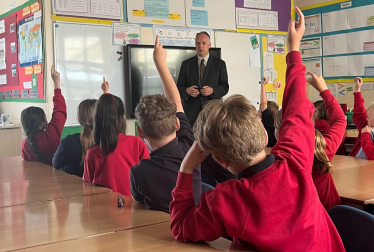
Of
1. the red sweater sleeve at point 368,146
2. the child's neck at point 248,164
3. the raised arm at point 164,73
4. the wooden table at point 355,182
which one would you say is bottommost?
the wooden table at point 355,182

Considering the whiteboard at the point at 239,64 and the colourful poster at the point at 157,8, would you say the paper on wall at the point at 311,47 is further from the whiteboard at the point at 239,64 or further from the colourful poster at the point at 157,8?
the colourful poster at the point at 157,8

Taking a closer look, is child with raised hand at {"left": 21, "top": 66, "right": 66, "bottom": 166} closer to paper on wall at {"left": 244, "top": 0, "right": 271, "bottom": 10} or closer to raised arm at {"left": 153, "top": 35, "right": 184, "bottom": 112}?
raised arm at {"left": 153, "top": 35, "right": 184, "bottom": 112}

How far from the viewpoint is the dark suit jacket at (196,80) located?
528 cm

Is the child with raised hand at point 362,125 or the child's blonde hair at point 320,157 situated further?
the child with raised hand at point 362,125

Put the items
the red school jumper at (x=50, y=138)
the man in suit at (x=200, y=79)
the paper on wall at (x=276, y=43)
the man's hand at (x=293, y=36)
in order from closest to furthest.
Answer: the man's hand at (x=293, y=36) < the red school jumper at (x=50, y=138) < the man in suit at (x=200, y=79) < the paper on wall at (x=276, y=43)

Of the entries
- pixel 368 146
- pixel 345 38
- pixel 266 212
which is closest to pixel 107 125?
pixel 266 212

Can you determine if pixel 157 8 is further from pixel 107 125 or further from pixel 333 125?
pixel 333 125

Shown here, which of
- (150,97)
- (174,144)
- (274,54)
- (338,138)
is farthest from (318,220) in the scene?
(274,54)

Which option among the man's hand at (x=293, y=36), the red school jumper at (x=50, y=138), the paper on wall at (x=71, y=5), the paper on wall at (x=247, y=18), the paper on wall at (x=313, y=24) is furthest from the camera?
the paper on wall at (x=313, y=24)

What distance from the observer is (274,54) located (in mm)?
7016

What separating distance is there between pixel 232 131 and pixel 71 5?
14.5 feet

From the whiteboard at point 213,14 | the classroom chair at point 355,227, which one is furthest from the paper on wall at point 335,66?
the classroom chair at point 355,227

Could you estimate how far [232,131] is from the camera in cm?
114

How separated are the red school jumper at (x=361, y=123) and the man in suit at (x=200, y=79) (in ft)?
6.56
